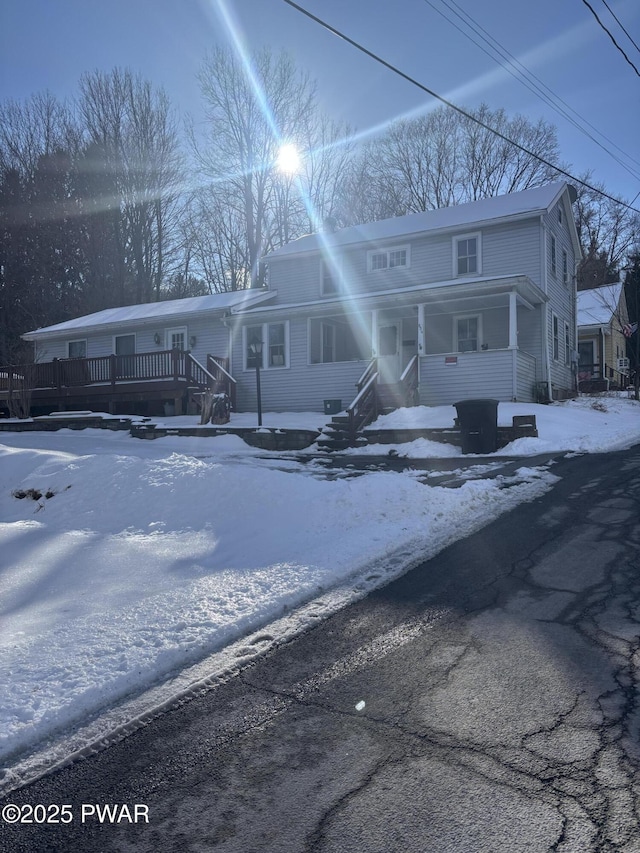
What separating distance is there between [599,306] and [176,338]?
21697 mm

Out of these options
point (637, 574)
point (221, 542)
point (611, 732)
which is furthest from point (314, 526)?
point (611, 732)

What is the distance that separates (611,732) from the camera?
2.72 m

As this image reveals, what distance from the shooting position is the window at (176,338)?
78.8 ft

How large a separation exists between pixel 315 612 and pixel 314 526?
2.34m

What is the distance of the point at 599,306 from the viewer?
32.2 metres

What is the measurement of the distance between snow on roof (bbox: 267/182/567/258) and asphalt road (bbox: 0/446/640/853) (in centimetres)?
1804

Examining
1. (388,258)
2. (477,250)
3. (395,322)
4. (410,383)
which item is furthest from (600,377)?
(410,383)

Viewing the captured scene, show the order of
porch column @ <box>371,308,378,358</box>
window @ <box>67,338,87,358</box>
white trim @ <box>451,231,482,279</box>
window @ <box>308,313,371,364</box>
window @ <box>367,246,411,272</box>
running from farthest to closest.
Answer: window @ <box>67,338,87,358</box>, window @ <box>367,246,411,272</box>, window @ <box>308,313,371,364</box>, white trim @ <box>451,231,482,279</box>, porch column @ <box>371,308,378,358</box>

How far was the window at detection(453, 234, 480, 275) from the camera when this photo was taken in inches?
806

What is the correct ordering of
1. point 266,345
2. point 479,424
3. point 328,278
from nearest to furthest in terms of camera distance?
point 479,424
point 266,345
point 328,278

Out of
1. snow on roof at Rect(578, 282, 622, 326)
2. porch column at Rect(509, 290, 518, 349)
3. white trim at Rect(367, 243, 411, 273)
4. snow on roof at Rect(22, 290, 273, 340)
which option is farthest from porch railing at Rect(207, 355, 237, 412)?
snow on roof at Rect(578, 282, 622, 326)

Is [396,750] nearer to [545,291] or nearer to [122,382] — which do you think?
[545,291]

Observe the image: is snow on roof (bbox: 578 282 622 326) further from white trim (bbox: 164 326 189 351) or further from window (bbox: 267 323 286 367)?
white trim (bbox: 164 326 189 351)

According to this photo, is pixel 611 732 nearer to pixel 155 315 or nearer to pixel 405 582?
pixel 405 582
